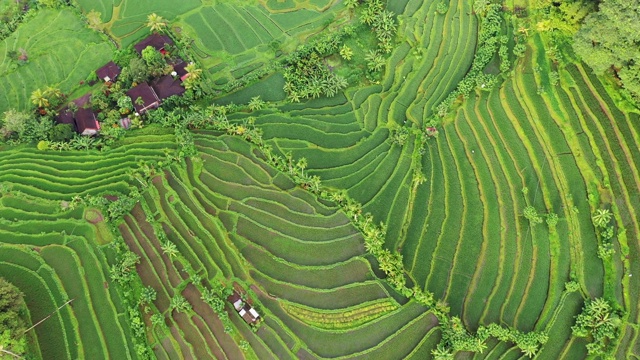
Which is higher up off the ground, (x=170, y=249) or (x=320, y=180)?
(x=320, y=180)

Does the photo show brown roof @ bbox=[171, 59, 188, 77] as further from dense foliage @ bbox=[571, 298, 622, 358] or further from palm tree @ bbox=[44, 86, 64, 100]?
dense foliage @ bbox=[571, 298, 622, 358]

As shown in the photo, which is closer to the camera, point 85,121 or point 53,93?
point 85,121

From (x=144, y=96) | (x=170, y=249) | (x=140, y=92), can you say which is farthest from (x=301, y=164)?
(x=140, y=92)

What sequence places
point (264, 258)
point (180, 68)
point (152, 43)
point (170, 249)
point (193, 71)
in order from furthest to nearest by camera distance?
point (152, 43) → point (180, 68) → point (193, 71) → point (264, 258) → point (170, 249)

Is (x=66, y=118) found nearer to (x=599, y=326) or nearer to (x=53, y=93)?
(x=53, y=93)

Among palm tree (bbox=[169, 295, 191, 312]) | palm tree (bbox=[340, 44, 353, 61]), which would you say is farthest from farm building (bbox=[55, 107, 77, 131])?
palm tree (bbox=[340, 44, 353, 61])
